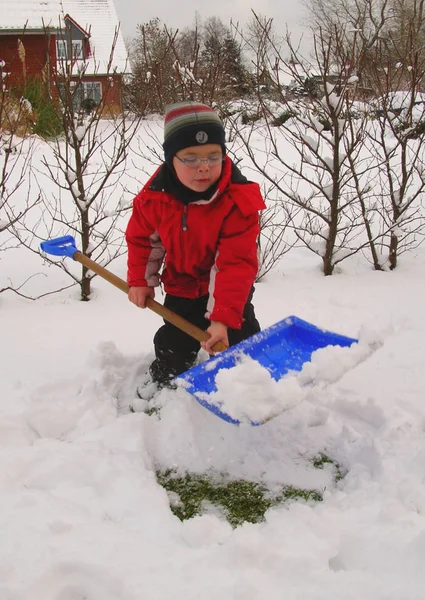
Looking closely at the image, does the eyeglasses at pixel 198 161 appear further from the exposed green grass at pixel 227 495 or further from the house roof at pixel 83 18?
the house roof at pixel 83 18

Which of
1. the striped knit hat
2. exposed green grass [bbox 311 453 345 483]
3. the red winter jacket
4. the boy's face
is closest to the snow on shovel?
the red winter jacket

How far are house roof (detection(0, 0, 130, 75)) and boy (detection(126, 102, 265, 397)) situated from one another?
1499 centimetres

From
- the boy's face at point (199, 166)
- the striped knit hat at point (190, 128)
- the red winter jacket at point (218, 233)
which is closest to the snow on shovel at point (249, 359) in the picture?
the red winter jacket at point (218, 233)

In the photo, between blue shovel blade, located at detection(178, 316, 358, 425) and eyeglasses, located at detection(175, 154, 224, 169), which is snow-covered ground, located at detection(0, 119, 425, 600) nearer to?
blue shovel blade, located at detection(178, 316, 358, 425)

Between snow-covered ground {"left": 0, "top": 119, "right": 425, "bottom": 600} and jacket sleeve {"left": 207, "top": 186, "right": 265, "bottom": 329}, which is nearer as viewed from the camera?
snow-covered ground {"left": 0, "top": 119, "right": 425, "bottom": 600}

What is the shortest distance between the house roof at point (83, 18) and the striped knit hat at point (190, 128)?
594 inches

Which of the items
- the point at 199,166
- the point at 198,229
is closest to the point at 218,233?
the point at 198,229

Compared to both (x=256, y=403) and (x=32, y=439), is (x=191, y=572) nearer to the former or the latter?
(x=256, y=403)

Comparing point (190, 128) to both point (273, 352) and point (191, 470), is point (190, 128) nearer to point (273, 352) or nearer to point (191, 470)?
point (273, 352)

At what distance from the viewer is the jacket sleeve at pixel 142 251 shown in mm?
2184

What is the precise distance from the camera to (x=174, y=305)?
2.31m

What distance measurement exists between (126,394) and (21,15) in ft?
65.7

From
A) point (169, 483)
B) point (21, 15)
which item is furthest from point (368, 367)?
point (21, 15)

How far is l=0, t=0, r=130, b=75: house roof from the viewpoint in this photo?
17.3m
